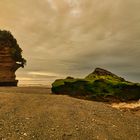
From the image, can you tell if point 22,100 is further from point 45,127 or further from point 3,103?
point 45,127

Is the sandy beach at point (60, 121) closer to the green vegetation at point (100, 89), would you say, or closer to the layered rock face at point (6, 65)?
the green vegetation at point (100, 89)

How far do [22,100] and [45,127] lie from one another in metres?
4.20

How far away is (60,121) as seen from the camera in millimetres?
13539

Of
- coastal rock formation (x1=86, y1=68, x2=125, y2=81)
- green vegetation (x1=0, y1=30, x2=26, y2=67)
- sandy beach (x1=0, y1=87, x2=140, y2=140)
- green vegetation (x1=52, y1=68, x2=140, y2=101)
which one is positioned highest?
green vegetation (x1=0, y1=30, x2=26, y2=67)

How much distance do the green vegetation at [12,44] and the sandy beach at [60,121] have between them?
17.8 metres

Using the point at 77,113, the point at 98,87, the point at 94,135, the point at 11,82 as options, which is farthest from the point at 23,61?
the point at 94,135

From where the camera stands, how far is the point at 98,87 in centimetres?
2280

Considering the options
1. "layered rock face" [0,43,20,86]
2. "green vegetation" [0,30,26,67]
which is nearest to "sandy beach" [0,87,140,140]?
"layered rock face" [0,43,20,86]

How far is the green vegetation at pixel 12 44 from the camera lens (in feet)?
112

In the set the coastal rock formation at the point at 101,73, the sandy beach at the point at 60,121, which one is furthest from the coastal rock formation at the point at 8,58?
the sandy beach at the point at 60,121

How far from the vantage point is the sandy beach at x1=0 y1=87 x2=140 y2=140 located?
12.4m

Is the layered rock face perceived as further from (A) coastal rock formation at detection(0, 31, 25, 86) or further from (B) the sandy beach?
(B) the sandy beach

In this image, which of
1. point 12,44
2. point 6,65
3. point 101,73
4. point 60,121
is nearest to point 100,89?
point 101,73

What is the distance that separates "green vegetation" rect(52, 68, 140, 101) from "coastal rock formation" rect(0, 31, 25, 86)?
39.7 feet
